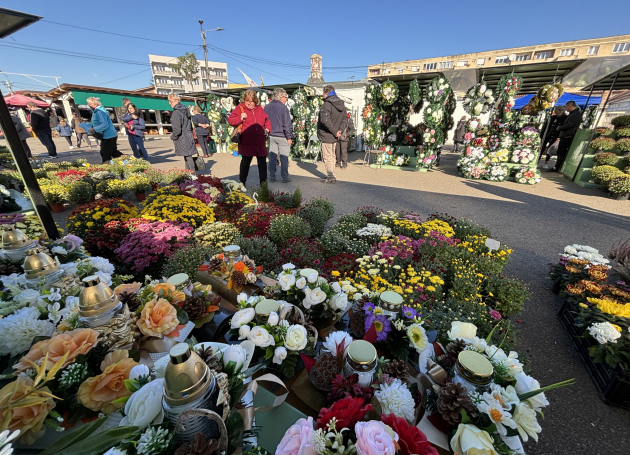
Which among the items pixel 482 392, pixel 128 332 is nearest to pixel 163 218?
pixel 128 332

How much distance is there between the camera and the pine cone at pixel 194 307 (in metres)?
1.50

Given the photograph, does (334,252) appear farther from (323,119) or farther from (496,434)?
(323,119)

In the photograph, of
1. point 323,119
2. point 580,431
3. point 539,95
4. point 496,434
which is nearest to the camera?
point 496,434

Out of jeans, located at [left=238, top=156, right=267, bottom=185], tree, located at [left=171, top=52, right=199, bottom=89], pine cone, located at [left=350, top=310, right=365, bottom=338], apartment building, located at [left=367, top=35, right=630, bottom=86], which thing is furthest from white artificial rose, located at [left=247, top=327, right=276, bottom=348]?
tree, located at [left=171, top=52, right=199, bottom=89]

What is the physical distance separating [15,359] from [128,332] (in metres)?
0.44

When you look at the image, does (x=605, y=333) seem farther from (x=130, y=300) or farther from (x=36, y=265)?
(x=36, y=265)

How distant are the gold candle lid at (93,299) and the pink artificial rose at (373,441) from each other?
1078 millimetres

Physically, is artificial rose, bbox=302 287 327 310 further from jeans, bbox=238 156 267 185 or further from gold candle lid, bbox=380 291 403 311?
jeans, bbox=238 156 267 185

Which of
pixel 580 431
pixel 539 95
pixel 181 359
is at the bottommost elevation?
pixel 580 431

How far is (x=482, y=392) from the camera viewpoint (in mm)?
1040

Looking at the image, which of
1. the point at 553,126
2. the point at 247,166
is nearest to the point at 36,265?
the point at 247,166

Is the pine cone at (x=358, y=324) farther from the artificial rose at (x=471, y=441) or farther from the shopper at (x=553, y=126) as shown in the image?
the shopper at (x=553, y=126)

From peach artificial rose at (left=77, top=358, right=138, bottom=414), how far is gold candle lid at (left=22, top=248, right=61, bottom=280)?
99cm

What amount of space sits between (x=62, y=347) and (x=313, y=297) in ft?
3.53
